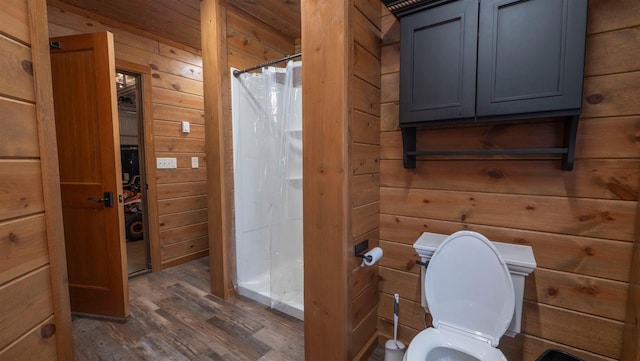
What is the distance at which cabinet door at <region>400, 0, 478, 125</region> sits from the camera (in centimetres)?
124

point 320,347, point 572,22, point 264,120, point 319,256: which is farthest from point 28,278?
point 572,22

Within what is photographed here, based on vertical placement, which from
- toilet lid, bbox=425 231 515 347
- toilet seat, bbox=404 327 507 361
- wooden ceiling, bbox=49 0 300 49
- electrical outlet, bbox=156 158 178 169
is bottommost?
toilet seat, bbox=404 327 507 361

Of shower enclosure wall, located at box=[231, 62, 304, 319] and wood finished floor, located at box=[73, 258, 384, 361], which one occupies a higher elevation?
shower enclosure wall, located at box=[231, 62, 304, 319]

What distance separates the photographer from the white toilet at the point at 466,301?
1.16 m

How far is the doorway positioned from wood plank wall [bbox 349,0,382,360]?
239 centimetres

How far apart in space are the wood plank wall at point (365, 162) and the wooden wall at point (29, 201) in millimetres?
1176

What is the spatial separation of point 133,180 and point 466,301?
18.4 ft

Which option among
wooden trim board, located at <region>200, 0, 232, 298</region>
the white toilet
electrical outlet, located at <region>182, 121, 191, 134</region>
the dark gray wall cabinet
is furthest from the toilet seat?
electrical outlet, located at <region>182, 121, 191, 134</region>

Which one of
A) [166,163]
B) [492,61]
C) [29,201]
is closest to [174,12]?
[166,163]

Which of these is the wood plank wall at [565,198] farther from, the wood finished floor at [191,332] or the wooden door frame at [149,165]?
the wooden door frame at [149,165]

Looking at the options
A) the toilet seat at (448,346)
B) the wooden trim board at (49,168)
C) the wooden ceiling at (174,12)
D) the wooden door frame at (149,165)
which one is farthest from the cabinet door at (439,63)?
the wooden door frame at (149,165)

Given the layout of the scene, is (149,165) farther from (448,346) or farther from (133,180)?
(448,346)

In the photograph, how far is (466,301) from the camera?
49.7 inches

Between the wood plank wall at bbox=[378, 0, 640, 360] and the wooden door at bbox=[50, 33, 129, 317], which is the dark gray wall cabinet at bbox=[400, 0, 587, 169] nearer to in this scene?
the wood plank wall at bbox=[378, 0, 640, 360]
